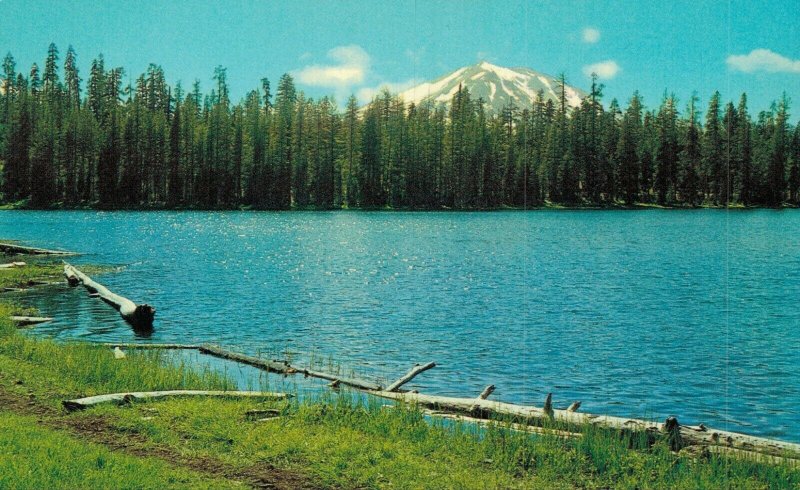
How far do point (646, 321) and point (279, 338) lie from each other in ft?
51.9

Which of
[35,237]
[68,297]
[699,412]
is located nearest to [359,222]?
[35,237]

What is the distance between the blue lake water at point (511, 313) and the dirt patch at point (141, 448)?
8541mm

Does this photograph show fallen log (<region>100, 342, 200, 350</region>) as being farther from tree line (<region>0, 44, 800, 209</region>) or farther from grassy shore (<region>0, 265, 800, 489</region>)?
→ tree line (<region>0, 44, 800, 209</region>)

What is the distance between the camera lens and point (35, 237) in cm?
7038

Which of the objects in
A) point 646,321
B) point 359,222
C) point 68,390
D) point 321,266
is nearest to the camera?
point 68,390

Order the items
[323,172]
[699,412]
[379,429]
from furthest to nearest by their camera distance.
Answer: [323,172]
[699,412]
[379,429]

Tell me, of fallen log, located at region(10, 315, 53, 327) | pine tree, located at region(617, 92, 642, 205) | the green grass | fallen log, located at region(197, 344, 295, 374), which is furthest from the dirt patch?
pine tree, located at region(617, 92, 642, 205)

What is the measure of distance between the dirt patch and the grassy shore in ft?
0.06

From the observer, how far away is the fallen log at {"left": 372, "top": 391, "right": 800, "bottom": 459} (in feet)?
38.4

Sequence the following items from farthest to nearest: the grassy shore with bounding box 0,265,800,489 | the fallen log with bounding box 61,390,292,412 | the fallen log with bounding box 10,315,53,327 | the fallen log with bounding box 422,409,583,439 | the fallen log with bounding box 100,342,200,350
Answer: the fallen log with bounding box 10,315,53,327
the fallen log with bounding box 100,342,200,350
the fallen log with bounding box 61,390,292,412
the fallen log with bounding box 422,409,583,439
the grassy shore with bounding box 0,265,800,489

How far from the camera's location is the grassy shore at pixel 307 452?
9734mm

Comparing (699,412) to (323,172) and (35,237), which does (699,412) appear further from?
(323,172)

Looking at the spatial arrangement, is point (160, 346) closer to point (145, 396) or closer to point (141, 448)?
point (145, 396)

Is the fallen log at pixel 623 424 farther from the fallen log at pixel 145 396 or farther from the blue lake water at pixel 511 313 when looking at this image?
the blue lake water at pixel 511 313
